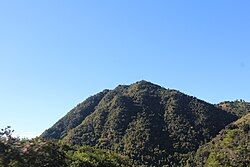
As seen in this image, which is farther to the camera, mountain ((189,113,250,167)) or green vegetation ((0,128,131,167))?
mountain ((189,113,250,167))

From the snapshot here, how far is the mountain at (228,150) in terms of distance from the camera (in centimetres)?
13075

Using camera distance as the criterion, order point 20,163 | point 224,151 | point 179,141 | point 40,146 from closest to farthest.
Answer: point 20,163 → point 40,146 → point 224,151 → point 179,141

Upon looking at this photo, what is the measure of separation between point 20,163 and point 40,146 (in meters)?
5.04

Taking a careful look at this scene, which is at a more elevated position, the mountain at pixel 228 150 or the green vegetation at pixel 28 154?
the mountain at pixel 228 150

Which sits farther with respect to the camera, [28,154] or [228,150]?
[228,150]

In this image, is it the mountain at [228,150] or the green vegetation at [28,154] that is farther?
the mountain at [228,150]

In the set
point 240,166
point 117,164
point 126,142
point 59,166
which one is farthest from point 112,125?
point 59,166

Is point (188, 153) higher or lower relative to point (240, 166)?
higher

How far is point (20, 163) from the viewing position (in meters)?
64.1

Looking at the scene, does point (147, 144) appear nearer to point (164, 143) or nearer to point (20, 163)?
point (164, 143)

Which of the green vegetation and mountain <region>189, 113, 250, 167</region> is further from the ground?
mountain <region>189, 113, 250, 167</region>

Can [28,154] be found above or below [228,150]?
below

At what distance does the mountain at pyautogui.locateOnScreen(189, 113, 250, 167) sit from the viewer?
131 metres

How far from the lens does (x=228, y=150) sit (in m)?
146
